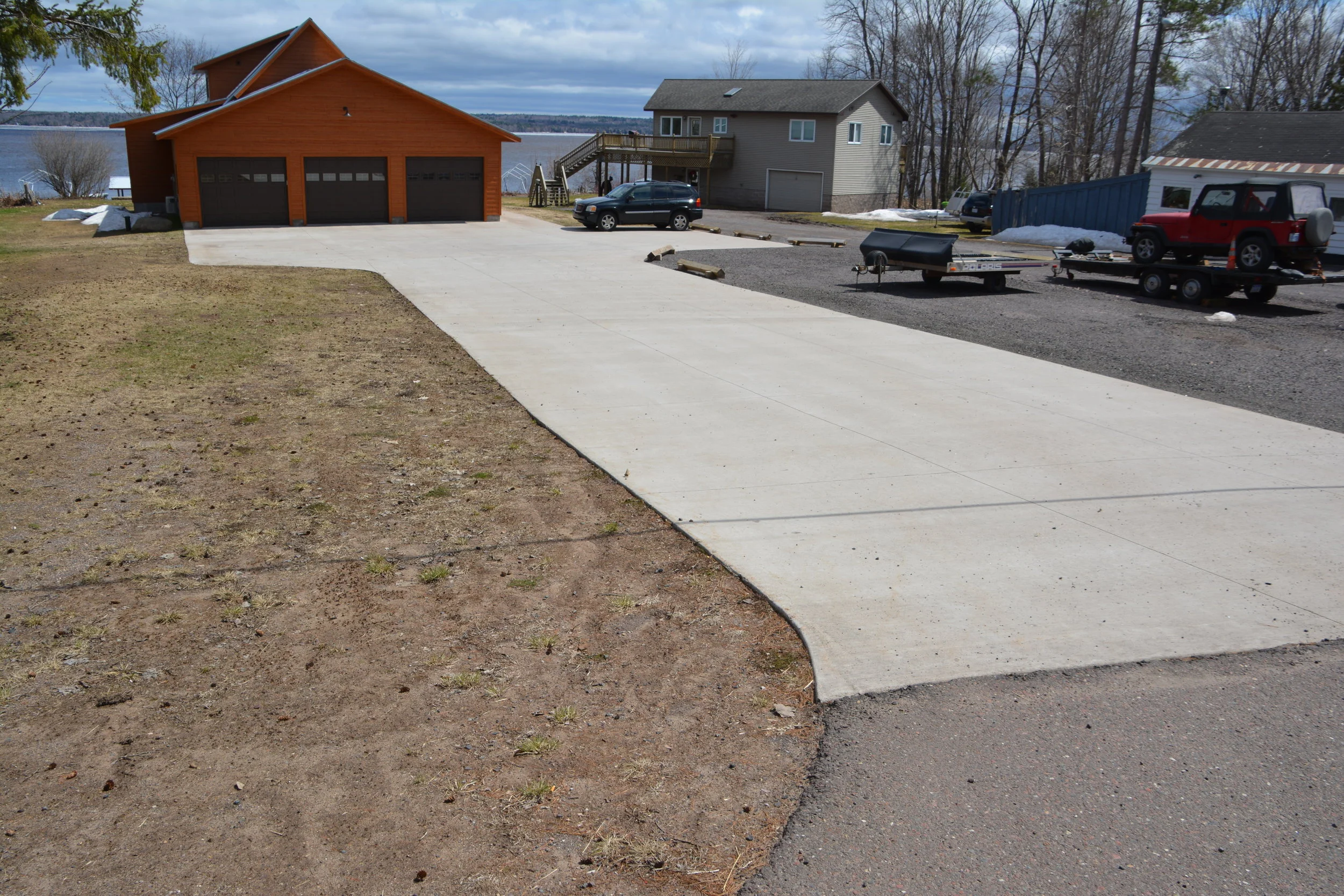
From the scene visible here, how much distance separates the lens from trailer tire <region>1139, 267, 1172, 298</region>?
20844 mm

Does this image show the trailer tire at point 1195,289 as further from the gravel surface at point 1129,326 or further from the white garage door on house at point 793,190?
the white garage door on house at point 793,190

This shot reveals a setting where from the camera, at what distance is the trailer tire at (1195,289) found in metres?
20.0

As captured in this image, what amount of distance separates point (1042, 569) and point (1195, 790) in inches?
101

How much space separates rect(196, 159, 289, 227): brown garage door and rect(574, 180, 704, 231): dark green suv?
10184 mm

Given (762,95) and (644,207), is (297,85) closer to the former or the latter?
(644,207)

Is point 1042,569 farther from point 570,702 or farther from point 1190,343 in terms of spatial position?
point 1190,343

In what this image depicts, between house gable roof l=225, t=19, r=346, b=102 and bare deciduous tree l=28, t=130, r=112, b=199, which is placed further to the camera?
bare deciduous tree l=28, t=130, r=112, b=199

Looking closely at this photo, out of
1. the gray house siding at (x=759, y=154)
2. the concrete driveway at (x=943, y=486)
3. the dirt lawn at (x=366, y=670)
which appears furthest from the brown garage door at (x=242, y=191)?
the dirt lawn at (x=366, y=670)

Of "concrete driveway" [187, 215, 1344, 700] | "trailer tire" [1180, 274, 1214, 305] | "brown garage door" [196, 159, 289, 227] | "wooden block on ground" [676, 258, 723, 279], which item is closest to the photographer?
"concrete driveway" [187, 215, 1344, 700]

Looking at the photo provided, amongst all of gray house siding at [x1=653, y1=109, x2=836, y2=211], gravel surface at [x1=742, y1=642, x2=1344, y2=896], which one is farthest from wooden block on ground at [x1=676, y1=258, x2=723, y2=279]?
gray house siding at [x1=653, y1=109, x2=836, y2=211]

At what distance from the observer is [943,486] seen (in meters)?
8.68

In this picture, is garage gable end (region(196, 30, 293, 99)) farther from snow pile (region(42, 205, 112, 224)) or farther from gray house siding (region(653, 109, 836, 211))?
gray house siding (region(653, 109, 836, 211))

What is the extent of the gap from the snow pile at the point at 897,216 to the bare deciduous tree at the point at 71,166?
139ft

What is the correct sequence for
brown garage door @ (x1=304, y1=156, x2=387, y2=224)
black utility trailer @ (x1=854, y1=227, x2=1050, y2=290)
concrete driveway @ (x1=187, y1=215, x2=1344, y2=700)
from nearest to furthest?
concrete driveway @ (x1=187, y1=215, x2=1344, y2=700) < black utility trailer @ (x1=854, y1=227, x2=1050, y2=290) < brown garage door @ (x1=304, y1=156, x2=387, y2=224)
